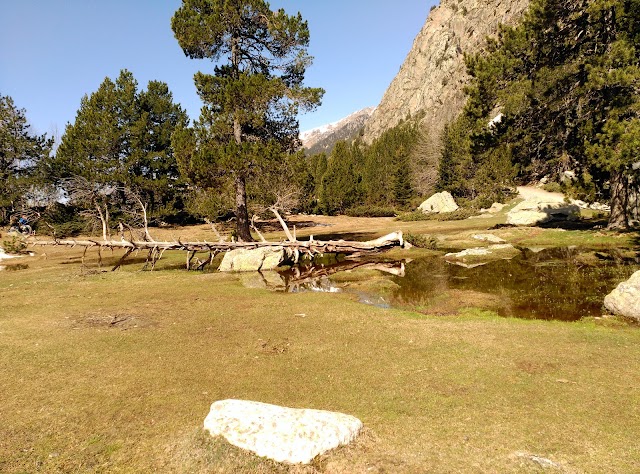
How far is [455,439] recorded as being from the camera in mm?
5863

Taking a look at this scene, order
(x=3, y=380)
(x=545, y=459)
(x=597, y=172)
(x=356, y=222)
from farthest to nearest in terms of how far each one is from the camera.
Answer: (x=356, y=222) < (x=597, y=172) < (x=3, y=380) < (x=545, y=459)

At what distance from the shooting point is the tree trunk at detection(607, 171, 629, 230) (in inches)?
1000

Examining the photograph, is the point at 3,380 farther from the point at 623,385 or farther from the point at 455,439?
the point at 623,385

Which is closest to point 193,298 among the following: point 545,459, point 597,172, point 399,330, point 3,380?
point 3,380

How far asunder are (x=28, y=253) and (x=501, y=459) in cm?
3740

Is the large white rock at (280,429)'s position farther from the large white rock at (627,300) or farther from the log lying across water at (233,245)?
the log lying across water at (233,245)

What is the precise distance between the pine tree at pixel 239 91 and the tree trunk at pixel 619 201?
21.0 metres

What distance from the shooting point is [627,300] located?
11.8m

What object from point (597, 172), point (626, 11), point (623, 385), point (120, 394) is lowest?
point (623, 385)

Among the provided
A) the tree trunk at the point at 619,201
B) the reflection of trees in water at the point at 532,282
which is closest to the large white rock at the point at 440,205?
the tree trunk at the point at 619,201

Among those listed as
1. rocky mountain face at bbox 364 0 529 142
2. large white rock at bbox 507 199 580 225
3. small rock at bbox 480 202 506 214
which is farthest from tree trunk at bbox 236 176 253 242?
rocky mountain face at bbox 364 0 529 142

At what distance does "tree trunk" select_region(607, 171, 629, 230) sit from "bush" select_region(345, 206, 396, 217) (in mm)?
35691

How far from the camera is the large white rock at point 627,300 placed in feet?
38.0

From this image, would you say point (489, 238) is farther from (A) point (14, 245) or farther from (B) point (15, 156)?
(B) point (15, 156)
